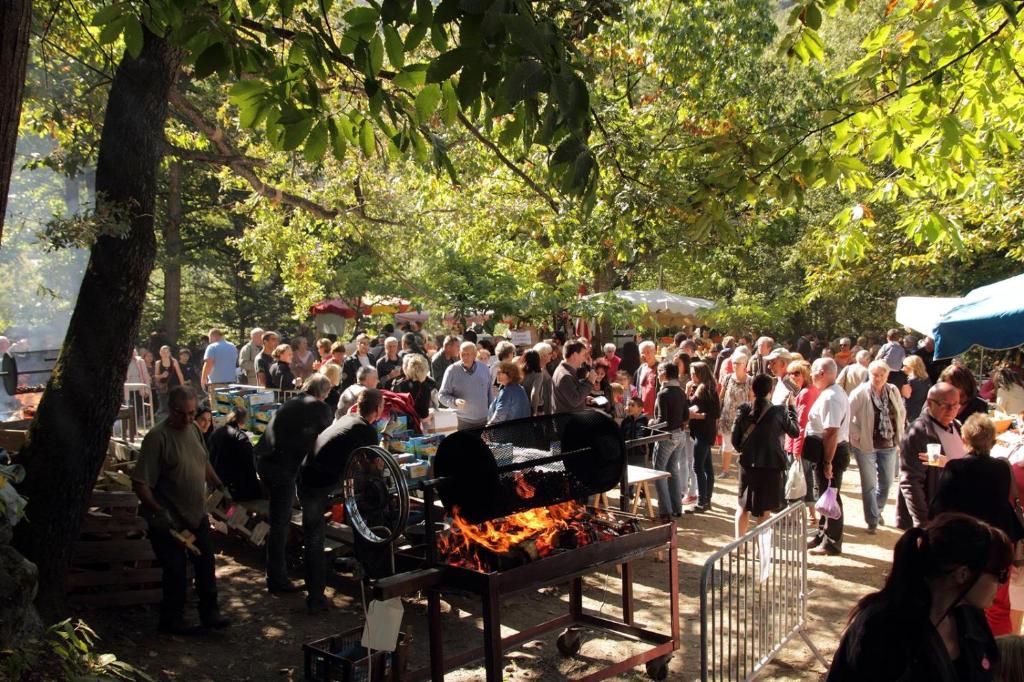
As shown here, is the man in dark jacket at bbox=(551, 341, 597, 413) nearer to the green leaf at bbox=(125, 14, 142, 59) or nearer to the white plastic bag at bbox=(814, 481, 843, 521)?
the white plastic bag at bbox=(814, 481, 843, 521)

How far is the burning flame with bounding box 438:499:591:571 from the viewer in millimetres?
4956

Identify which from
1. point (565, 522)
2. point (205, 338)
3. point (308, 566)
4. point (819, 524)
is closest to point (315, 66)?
point (565, 522)

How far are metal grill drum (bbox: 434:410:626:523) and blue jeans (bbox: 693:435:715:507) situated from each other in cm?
432

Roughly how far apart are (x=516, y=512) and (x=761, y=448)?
346 centimetres

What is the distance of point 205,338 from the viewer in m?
25.7

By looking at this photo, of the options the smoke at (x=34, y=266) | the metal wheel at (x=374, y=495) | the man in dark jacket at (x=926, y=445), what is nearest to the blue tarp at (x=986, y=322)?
the man in dark jacket at (x=926, y=445)

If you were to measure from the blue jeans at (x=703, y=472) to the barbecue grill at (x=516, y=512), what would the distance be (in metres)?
4.15

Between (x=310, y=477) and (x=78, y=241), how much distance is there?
2.34 metres

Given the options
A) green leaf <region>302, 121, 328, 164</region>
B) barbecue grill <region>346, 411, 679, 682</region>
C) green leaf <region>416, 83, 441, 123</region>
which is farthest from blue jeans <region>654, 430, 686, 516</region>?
green leaf <region>302, 121, 328, 164</region>

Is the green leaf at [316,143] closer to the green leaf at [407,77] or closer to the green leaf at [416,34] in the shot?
the green leaf at [407,77]

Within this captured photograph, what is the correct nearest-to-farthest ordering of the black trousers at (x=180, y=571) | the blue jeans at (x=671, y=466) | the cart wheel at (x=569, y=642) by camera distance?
the cart wheel at (x=569, y=642)
the black trousers at (x=180, y=571)
the blue jeans at (x=671, y=466)

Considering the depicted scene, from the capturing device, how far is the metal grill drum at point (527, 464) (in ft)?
15.2

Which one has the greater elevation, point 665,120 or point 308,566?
point 665,120

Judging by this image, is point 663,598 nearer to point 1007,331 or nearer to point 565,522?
point 565,522
